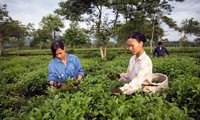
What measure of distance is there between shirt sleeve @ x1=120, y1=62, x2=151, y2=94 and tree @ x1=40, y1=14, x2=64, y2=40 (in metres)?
56.0

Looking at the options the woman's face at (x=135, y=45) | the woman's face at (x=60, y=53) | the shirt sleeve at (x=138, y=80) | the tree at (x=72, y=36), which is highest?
the tree at (x=72, y=36)

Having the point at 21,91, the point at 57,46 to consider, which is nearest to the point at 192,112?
the point at 57,46

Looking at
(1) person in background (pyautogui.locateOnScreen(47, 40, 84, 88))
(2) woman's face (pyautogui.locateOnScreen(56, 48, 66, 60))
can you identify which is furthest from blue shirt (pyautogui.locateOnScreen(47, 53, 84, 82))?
(2) woman's face (pyautogui.locateOnScreen(56, 48, 66, 60))

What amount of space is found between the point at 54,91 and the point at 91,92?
65 cm

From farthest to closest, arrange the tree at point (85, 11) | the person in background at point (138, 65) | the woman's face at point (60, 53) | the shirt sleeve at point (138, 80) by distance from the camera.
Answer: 1. the tree at point (85, 11)
2. the woman's face at point (60, 53)
3. the person in background at point (138, 65)
4. the shirt sleeve at point (138, 80)

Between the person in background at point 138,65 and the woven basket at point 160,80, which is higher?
the person in background at point 138,65

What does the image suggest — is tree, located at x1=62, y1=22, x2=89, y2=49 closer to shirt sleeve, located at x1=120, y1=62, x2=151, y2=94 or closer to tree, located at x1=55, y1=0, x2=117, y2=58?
tree, located at x1=55, y1=0, x2=117, y2=58

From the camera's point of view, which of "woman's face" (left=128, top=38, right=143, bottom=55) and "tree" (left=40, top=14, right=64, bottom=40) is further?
"tree" (left=40, top=14, right=64, bottom=40)

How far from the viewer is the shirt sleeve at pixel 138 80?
2.52 metres

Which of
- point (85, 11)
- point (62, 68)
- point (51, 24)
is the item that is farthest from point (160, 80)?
point (51, 24)

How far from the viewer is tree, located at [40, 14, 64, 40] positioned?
2190 inches

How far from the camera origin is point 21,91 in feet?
22.7

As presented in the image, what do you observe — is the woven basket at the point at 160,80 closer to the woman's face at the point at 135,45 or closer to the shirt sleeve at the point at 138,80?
the shirt sleeve at the point at 138,80

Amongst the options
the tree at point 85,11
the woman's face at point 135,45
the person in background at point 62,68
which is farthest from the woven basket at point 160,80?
the tree at point 85,11
